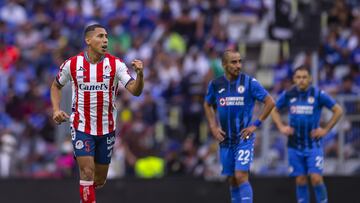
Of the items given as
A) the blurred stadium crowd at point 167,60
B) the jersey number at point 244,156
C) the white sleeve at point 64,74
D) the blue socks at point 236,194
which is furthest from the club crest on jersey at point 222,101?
the blurred stadium crowd at point 167,60

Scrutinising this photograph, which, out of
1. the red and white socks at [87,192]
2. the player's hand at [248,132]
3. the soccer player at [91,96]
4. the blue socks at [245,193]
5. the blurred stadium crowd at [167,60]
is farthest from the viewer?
the blurred stadium crowd at [167,60]

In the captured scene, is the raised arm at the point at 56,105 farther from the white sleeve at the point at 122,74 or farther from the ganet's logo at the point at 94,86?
the white sleeve at the point at 122,74

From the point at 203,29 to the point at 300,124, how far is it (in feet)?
26.3

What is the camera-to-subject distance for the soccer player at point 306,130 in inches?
579

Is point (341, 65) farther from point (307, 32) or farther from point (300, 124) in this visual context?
point (300, 124)

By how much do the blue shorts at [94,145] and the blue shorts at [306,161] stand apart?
3.83 m

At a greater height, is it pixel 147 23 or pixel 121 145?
pixel 147 23

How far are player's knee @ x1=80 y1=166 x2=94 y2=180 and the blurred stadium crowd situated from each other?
5638mm

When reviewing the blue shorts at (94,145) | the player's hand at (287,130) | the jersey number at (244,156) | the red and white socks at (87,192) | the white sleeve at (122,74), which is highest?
the white sleeve at (122,74)

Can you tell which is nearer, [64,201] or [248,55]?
[64,201]

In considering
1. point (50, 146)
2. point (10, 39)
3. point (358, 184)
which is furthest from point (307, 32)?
point (10, 39)

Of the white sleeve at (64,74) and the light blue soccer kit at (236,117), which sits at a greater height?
the white sleeve at (64,74)

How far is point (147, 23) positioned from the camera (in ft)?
75.4

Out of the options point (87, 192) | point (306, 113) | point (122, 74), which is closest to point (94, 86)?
point (122, 74)
